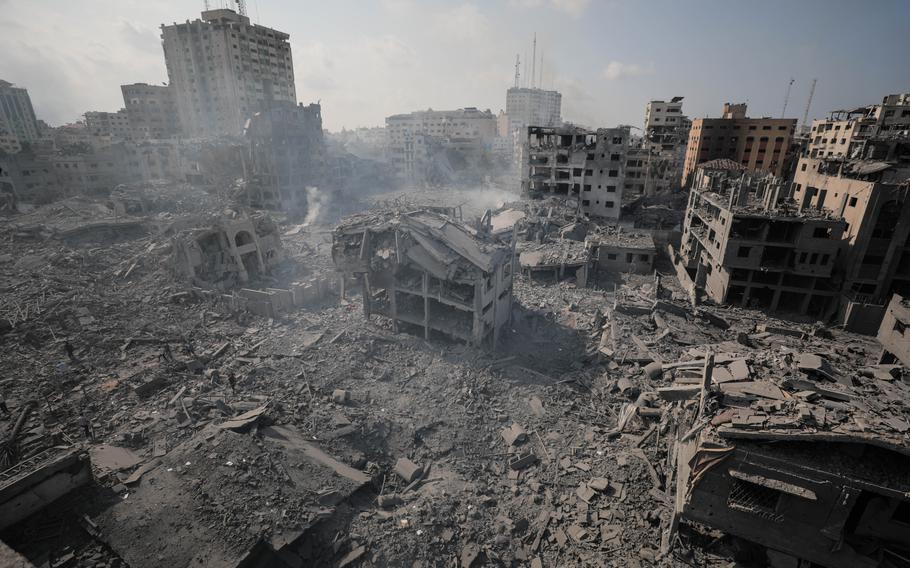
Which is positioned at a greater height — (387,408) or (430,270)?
(430,270)

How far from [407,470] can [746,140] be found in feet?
220

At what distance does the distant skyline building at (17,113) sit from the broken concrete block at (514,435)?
10483 centimetres

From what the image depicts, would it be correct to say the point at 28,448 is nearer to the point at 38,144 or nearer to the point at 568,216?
the point at 568,216

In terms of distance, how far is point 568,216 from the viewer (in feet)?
140

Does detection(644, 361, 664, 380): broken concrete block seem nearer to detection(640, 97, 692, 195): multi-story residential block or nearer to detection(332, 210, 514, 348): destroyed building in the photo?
detection(332, 210, 514, 348): destroyed building

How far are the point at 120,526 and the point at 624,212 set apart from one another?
51.3 metres

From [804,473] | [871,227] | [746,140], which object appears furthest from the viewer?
[746,140]

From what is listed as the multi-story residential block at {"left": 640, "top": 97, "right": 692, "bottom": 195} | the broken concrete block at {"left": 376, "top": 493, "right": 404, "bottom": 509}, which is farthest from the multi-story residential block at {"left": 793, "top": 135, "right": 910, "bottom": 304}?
the multi-story residential block at {"left": 640, "top": 97, "right": 692, "bottom": 195}

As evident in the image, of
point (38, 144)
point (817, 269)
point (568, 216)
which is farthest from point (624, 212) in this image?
point (38, 144)

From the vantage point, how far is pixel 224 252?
27.4m

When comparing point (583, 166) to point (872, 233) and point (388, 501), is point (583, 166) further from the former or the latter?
point (388, 501)

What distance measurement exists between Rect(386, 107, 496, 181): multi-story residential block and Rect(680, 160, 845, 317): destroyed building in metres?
63.5

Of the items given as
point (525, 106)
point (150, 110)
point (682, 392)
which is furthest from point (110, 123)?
point (525, 106)

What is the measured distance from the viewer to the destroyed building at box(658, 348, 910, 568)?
27.4ft
